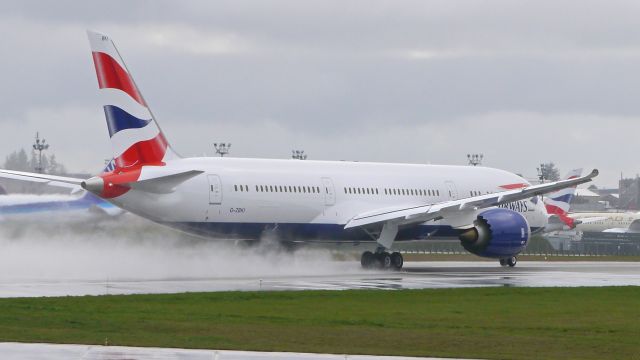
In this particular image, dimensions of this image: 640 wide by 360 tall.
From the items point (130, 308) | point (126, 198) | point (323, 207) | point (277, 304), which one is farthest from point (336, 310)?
point (323, 207)

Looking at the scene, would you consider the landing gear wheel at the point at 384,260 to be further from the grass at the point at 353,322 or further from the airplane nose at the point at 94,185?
the grass at the point at 353,322

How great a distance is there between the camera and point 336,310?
2495 cm

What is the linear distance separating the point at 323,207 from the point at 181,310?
19048 mm

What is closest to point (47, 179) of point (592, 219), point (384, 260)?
point (384, 260)

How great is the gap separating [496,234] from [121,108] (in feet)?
48.2

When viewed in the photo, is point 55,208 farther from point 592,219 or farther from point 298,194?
point 592,219

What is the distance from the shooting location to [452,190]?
47.8 metres

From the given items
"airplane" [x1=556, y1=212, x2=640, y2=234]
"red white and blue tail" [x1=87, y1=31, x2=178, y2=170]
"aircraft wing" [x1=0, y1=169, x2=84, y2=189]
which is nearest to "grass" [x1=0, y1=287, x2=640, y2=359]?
"red white and blue tail" [x1=87, y1=31, x2=178, y2=170]

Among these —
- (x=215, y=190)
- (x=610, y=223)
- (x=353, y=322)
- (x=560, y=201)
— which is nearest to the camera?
(x=353, y=322)

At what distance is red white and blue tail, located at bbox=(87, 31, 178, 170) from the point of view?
3719 centimetres

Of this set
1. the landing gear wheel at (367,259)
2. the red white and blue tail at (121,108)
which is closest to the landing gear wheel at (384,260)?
the landing gear wheel at (367,259)

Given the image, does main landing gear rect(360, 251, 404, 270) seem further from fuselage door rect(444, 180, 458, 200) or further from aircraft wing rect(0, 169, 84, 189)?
aircraft wing rect(0, 169, 84, 189)

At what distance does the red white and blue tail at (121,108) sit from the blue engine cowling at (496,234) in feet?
42.2

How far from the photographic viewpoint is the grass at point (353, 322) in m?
18.8
